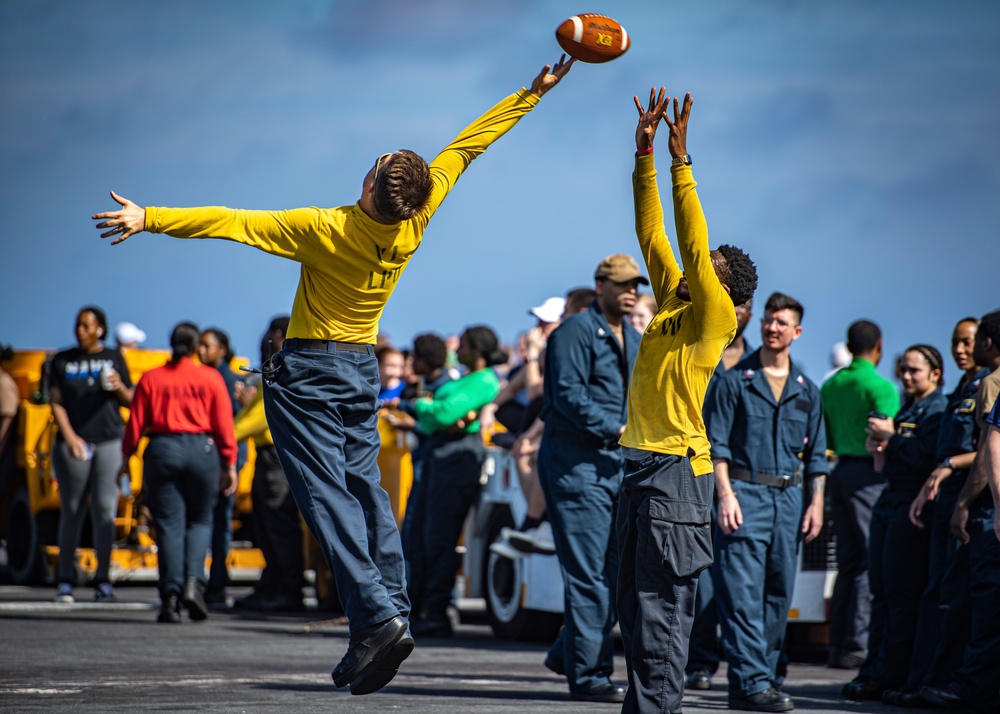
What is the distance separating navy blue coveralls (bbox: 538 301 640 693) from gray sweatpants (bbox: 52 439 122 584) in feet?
19.5

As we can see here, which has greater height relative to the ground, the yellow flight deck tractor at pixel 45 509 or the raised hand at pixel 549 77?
the raised hand at pixel 549 77

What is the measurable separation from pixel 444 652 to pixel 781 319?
349 cm

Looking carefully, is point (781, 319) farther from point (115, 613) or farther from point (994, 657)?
point (115, 613)

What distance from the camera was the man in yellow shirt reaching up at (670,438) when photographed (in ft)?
18.5

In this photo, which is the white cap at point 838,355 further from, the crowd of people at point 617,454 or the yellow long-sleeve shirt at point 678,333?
the yellow long-sleeve shirt at point 678,333

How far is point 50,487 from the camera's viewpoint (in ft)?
47.9

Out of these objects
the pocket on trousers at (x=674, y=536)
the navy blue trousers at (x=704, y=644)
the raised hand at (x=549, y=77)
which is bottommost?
the navy blue trousers at (x=704, y=644)

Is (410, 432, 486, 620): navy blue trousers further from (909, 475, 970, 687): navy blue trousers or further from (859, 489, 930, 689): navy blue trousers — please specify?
(909, 475, 970, 687): navy blue trousers

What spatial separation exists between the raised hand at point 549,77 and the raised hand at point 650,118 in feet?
2.37

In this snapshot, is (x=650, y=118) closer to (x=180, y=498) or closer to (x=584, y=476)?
(x=584, y=476)

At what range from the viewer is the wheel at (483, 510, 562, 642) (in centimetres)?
1078

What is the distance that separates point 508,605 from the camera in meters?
10.9

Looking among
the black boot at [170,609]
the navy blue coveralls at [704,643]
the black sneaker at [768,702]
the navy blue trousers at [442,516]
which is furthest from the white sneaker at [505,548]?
the black sneaker at [768,702]

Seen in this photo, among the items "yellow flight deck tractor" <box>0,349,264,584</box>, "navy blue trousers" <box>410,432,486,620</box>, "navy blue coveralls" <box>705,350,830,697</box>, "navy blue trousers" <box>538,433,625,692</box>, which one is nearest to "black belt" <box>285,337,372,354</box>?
"navy blue trousers" <box>538,433,625,692</box>
